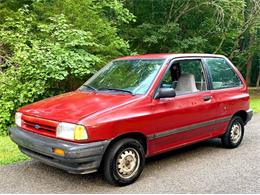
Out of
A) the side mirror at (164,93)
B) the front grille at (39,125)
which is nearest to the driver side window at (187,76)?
the side mirror at (164,93)

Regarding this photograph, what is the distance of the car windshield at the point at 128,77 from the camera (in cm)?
541

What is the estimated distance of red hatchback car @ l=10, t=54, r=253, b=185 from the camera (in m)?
4.52

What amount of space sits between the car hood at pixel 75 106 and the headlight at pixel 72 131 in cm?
7

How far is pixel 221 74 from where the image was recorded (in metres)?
6.71

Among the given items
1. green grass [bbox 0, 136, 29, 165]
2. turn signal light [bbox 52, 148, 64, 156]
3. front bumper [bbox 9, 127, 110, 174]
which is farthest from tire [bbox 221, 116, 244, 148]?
green grass [bbox 0, 136, 29, 165]

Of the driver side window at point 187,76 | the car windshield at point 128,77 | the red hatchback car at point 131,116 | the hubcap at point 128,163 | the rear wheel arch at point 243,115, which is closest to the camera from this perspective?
the red hatchback car at point 131,116

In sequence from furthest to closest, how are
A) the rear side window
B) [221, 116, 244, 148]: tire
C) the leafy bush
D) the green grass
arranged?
the leafy bush, [221, 116, 244, 148]: tire, the rear side window, the green grass

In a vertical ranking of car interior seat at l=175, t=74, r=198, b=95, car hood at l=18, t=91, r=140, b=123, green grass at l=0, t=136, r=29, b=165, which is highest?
car interior seat at l=175, t=74, r=198, b=95

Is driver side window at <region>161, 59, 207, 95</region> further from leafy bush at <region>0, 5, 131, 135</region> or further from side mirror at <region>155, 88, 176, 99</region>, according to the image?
leafy bush at <region>0, 5, 131, 135</region>

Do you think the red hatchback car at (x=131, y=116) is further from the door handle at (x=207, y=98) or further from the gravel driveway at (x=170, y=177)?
the gravel driveway at (x=170, y=177)

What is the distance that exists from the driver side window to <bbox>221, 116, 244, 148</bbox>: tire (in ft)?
3.52

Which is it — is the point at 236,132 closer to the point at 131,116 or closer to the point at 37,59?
the point at 131,116

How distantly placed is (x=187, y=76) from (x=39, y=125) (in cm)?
267

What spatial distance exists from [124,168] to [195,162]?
5.07ft
